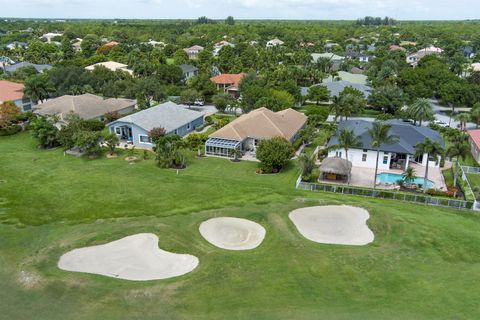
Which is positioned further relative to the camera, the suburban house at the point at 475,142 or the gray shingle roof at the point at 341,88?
the gray shingle roof at the point at 341,88

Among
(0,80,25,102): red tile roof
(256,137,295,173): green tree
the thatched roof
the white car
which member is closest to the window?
(256,137,295,173): green tree

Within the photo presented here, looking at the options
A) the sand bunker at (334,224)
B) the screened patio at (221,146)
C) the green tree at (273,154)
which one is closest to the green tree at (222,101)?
the screened patio at (221,146)

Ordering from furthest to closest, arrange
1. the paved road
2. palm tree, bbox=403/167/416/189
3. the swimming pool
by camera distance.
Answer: the paved road
the swimming pool
palm tree, bbox=403/167/416/189

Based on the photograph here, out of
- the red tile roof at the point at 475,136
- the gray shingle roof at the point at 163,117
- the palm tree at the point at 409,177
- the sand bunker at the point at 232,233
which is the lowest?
the sand bunker at the point at 232,233

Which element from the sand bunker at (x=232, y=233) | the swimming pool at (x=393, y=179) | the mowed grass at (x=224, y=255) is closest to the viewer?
the mowed grass at (x=224, y=255)

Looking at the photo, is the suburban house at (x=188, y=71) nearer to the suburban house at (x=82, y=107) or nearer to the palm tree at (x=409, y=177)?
the suburban house at (x=82, y=107)

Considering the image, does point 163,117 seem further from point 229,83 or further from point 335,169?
point 229,83

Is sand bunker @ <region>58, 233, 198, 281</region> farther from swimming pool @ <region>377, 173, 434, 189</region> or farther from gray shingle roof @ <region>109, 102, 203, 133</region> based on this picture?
gray shingle roof @ <region>109, 102, 203, 133</region>
